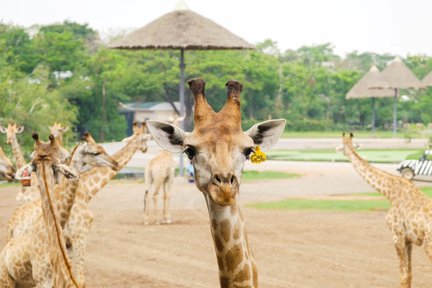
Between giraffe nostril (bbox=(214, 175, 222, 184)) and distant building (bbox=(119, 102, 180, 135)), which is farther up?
giraffe nostril (bbox=(214, 175, 222, 184))

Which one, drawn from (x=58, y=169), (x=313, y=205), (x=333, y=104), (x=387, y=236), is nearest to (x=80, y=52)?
(x=333, y=104)

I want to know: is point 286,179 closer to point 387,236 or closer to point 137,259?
point 387,236

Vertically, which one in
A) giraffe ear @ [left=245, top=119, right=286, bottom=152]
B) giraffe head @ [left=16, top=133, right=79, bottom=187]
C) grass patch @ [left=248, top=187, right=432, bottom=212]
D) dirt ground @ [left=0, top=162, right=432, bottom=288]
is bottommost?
grass patch @ [left=248, top=187, right=432, bottom=212]

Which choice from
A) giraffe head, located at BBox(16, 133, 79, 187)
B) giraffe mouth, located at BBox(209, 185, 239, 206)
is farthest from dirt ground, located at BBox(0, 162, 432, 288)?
giraffe mouth, located at BBox(209, 185, 239, 206)

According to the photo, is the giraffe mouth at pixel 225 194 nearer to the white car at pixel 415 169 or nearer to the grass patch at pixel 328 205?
the grass patch at pixel 328 205

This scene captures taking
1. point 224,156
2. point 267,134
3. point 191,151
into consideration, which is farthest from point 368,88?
point 224,156

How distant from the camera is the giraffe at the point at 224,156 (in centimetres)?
468

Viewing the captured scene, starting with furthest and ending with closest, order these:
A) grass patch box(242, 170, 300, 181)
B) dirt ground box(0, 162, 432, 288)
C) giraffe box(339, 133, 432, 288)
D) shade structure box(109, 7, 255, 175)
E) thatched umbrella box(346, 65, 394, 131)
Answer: thatched umbrella box(346, 65, 394, 131), shade structure box(109, 7, 255, 175), grass patch box(242, 170, 300, 181), dirt ground box(0, 162, 432, 288), giraffe box(339, 133, 432, 288)

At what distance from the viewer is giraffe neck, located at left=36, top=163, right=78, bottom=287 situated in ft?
20.0

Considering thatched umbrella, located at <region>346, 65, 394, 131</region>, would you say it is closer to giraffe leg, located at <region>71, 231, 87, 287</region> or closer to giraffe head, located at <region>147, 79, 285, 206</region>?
giraffe leg, located at <region>71, 231, 87, 287</region>

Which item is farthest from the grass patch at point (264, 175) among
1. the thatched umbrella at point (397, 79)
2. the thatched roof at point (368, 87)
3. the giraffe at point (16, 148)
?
the thatched roof at point (368, 87)

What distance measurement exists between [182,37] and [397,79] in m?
36.5

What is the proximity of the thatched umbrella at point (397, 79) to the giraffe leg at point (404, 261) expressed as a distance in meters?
51.1

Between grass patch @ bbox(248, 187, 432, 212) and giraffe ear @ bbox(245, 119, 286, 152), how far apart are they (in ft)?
48.3
